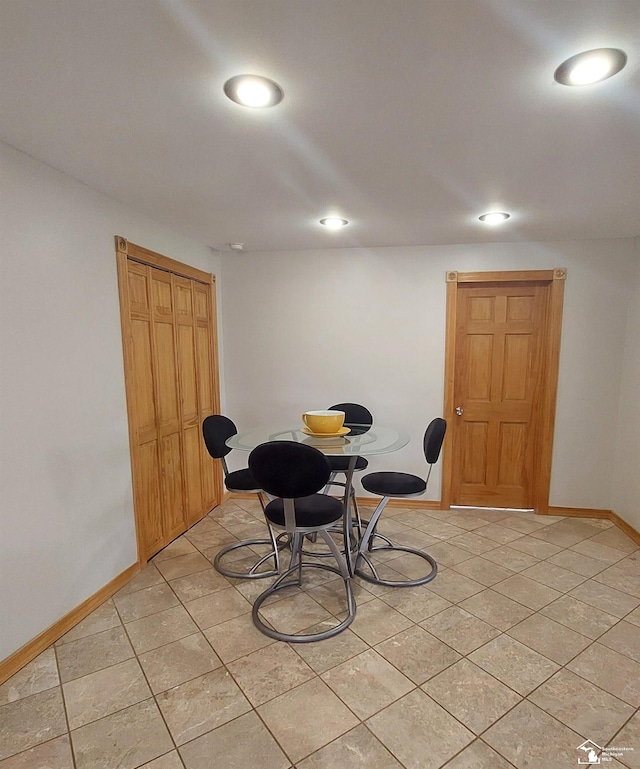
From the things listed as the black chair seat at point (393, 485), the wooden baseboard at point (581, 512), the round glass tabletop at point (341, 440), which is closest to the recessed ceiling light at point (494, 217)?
the round glass tabletop at point (341, 440)

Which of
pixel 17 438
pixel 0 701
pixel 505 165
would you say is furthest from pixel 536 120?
pixel 0 701

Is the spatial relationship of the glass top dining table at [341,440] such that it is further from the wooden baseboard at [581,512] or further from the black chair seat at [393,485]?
the wooden baseboard at [581,512]

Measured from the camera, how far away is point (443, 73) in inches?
50.9

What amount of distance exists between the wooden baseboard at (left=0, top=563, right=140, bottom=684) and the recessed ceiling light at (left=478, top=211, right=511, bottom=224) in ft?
10.8

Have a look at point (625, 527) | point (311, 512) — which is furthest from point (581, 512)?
point (311, 512)

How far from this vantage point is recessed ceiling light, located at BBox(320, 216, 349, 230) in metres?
2.83

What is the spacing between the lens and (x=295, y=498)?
6.45 feet

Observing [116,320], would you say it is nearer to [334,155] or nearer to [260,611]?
[334,155]

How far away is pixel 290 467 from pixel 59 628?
1.46 meters

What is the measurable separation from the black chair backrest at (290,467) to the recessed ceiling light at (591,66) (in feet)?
5.33

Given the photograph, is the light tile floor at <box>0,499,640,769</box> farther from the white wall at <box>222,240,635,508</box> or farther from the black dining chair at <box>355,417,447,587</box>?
the white wall at <box>222,240,635,508</box>

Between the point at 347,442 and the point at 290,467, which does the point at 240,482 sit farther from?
the point at 290,467

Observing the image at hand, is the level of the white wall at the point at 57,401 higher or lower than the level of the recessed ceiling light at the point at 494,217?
lower

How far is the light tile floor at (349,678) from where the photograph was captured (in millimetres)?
1485
